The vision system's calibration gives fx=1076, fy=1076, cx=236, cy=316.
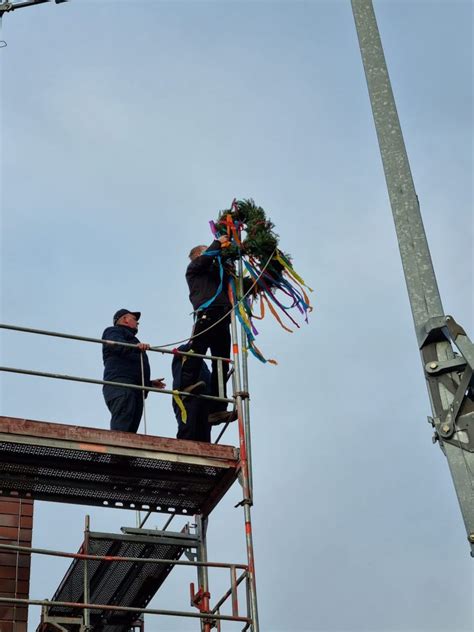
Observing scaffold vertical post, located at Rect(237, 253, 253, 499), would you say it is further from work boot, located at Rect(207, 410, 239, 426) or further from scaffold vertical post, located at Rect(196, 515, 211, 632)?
scaffold vertical post, located at Rect(196, 515, 211, 632)

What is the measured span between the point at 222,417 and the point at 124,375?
1.10 metres

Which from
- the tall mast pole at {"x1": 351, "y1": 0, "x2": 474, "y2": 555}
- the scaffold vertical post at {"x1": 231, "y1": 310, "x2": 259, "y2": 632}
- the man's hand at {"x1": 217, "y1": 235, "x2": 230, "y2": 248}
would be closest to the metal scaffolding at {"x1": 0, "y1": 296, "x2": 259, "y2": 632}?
the scaffold vertical post at {"x1": 231, "y1": 310, "x2": 259, "y2": 632}

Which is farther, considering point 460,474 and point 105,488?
point 105,488

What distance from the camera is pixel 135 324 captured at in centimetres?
1187

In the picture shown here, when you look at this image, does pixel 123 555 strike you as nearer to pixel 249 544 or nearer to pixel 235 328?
pixel 249 544

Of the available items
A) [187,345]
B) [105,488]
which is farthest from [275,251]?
[105,488]

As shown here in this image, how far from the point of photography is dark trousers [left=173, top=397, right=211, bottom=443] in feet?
36.1

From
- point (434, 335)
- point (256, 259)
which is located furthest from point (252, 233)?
point (434, 335)

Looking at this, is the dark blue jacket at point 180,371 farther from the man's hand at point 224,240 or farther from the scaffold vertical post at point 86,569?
the scaffold vertical post at point 86,569

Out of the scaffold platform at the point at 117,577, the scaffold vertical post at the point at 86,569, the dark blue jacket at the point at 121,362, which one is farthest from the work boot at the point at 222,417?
the scaffold vertical post at the point at 86,569

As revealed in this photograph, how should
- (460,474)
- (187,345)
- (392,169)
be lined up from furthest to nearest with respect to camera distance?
(187,345), (392,169), (460,474)

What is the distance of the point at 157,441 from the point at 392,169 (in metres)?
4.70

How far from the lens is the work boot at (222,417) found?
11.1 meters

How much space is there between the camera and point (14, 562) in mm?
11266
